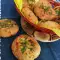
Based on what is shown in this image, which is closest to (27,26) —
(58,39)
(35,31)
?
(35,31)

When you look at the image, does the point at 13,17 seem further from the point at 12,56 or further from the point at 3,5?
the point at 12,56

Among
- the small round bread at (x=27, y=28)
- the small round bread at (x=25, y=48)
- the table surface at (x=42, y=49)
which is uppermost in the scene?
the small round bread at (x=27, y=28)

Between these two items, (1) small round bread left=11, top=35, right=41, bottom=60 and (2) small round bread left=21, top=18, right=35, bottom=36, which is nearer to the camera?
(1) small round bread left=11, top=35, right=41, bottom=60

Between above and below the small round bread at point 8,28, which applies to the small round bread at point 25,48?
below

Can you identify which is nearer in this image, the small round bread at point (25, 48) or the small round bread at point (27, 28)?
the small round bread at point (25, 48)

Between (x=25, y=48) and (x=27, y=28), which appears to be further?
(x=27, y=28)
